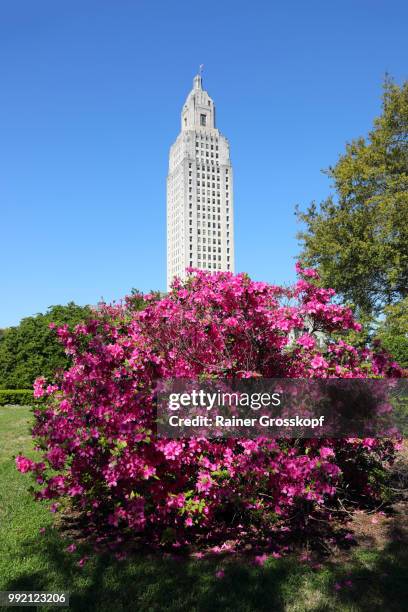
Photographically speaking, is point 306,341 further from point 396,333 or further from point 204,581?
point 396,333

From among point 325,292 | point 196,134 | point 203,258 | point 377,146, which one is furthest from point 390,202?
point 196,134

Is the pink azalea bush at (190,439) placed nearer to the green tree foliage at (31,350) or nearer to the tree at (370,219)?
the tree at (370,219)

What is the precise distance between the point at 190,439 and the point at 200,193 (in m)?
123

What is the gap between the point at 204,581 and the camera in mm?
4223

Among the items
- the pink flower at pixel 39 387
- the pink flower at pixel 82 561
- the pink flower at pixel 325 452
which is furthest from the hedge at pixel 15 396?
the pink flower at pixel 325 452

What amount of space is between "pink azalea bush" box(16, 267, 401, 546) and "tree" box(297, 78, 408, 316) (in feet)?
48.9

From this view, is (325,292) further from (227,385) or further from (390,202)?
(390,202)

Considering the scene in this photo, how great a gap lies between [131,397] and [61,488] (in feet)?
4.71

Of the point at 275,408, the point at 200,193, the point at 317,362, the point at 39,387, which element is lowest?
the point at 275,408

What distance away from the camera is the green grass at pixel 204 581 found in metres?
3.88

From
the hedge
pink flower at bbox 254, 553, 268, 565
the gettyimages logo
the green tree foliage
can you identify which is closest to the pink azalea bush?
the gettyimages logo

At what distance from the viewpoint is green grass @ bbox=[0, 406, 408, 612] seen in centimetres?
388

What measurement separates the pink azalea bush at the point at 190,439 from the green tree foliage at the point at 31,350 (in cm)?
1827

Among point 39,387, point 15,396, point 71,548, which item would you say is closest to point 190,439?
point 71,548
